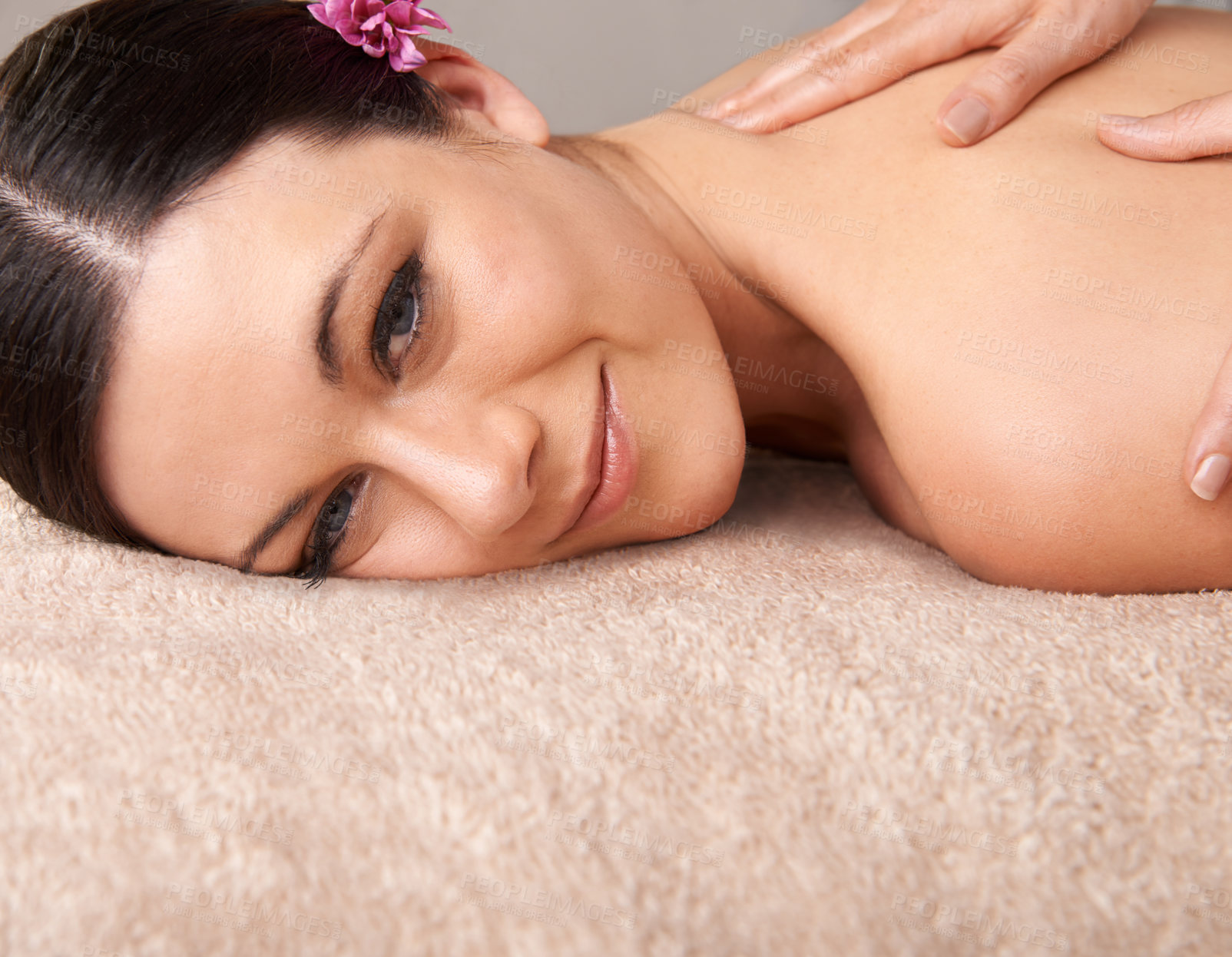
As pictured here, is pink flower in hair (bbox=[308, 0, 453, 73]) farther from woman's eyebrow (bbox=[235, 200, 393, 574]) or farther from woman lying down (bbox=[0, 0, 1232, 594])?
woman's eyebrow (bbox=[235, 200, 393, 574])

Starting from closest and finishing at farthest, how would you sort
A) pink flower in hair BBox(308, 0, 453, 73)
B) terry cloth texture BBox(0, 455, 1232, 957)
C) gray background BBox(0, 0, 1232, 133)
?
1. terry cloth texture BBox(0, 455, 1232, 957)
2. pink flower in hair BBox(308, 0, 453, 73)
3. gray background BBox(0, 0, 1232, 133)

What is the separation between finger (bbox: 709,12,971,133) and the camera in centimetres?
108

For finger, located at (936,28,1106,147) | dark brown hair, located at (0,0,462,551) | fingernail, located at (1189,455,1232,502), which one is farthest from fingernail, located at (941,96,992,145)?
dark brown hair, located at (0,0,462,551)

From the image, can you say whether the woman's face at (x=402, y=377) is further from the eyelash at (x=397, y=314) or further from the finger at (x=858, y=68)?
the finger at (x=858, y=68)

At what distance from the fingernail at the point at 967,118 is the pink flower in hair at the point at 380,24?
0.58 metres

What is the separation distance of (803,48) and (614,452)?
26.4 inches

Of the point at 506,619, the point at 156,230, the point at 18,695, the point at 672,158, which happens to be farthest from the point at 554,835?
the point at 672,158

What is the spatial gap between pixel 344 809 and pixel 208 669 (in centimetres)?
22

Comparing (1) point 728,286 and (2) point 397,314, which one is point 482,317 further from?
(1) point 728,286

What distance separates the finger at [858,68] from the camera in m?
1.08

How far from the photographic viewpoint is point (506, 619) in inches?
31.8

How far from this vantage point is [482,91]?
1085 mm

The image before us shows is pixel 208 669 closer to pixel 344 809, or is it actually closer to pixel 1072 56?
pixel 344 809

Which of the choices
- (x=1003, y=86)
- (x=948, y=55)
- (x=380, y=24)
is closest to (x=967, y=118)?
(x=1003, y=86)
